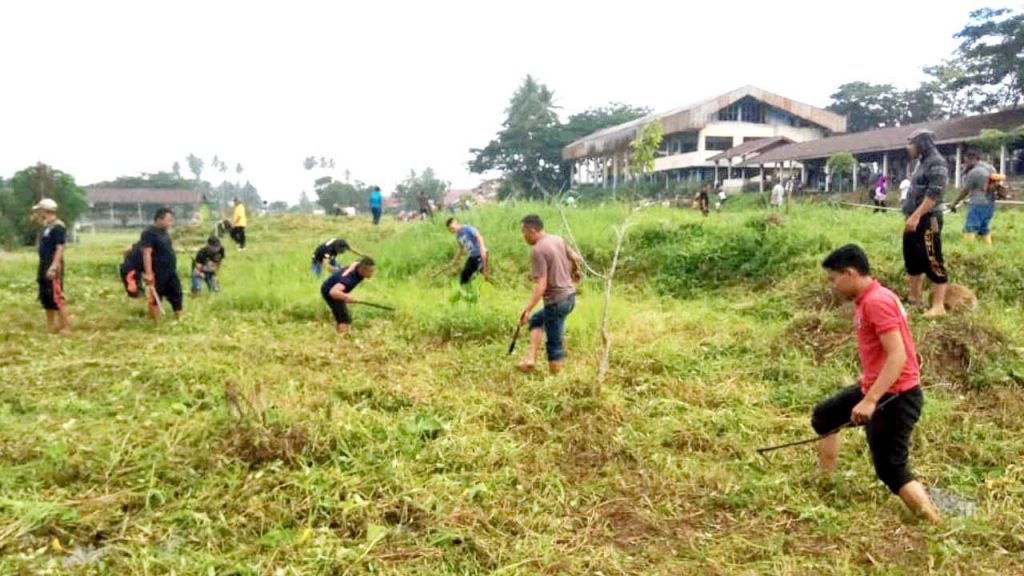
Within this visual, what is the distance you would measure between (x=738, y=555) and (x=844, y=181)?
27.0 m

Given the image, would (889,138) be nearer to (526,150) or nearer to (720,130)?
(720,130)

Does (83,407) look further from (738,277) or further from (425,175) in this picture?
(425,175)

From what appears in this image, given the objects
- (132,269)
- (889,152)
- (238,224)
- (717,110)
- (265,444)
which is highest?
(717,110)

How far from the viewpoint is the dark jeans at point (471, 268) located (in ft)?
32.8

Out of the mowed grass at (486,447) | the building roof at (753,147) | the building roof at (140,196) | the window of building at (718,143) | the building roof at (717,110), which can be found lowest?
the mowed grass at (486,447)

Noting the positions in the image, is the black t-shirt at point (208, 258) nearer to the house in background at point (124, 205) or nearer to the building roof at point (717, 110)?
the building roof at point (717, 110)

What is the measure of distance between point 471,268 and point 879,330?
23.5 feet

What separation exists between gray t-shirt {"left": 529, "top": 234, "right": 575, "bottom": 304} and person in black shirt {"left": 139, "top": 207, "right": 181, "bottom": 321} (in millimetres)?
4494

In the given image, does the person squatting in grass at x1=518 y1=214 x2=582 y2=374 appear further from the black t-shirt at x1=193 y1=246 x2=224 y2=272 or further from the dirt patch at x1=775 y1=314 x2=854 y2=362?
the black t-shirt at x1=193 y1=246 x2=224 y2=272

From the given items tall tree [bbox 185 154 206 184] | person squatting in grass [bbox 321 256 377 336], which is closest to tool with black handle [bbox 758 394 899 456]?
person squatting in grass [bbox 321 256 377 336]

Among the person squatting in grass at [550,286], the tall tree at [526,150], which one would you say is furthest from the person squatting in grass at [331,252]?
the tall tree at [526,150]

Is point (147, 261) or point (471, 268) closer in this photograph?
point (147, 261)

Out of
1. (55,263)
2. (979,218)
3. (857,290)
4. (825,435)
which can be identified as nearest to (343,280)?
(55,263)

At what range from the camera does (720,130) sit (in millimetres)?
34406
